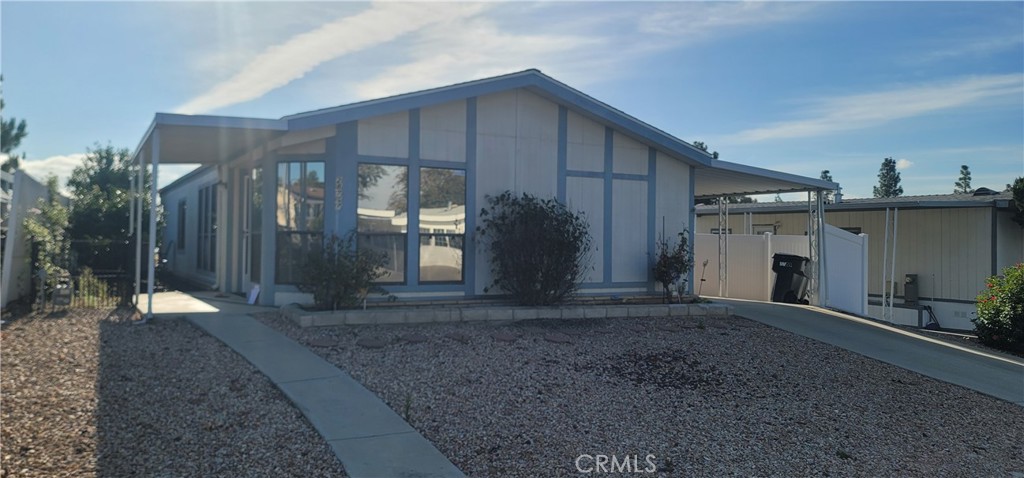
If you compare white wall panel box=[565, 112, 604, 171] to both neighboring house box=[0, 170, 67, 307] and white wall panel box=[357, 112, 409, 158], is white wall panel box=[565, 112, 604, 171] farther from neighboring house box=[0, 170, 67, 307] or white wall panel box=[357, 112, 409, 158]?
neighboring house box=[0, 170, 67, 307]

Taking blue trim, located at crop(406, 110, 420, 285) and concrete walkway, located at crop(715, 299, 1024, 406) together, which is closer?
concrete walkway, located at crop(715, 299, 1024, 406)

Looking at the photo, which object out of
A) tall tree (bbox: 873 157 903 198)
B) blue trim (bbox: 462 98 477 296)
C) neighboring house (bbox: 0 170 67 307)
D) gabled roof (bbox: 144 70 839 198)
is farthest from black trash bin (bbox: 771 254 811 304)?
tall tree (bbox: 873 157 903 198)

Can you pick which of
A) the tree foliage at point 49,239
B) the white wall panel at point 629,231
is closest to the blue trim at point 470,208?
the white wall panel at point 629,231

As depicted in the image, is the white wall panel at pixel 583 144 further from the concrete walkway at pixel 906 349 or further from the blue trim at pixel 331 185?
the blue trim at pixel 331 185

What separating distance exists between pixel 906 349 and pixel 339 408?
8.36 metres

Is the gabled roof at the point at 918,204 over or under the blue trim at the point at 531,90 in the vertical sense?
under

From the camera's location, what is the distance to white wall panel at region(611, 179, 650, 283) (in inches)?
507

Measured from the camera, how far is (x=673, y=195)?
13516mm

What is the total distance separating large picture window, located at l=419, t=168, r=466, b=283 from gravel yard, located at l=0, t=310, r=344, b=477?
149 inches

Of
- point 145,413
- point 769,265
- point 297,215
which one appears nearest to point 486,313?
point 297,215

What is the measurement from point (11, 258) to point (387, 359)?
6.69m

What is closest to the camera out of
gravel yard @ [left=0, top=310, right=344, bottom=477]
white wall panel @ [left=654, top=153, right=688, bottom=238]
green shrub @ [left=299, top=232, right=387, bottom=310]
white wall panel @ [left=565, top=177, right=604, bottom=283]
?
gravel yard @ [left=0, top=310, right=344, bottom=477]

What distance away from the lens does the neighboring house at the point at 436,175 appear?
10766 millimetres

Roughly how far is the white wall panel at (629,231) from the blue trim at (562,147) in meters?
1.01
